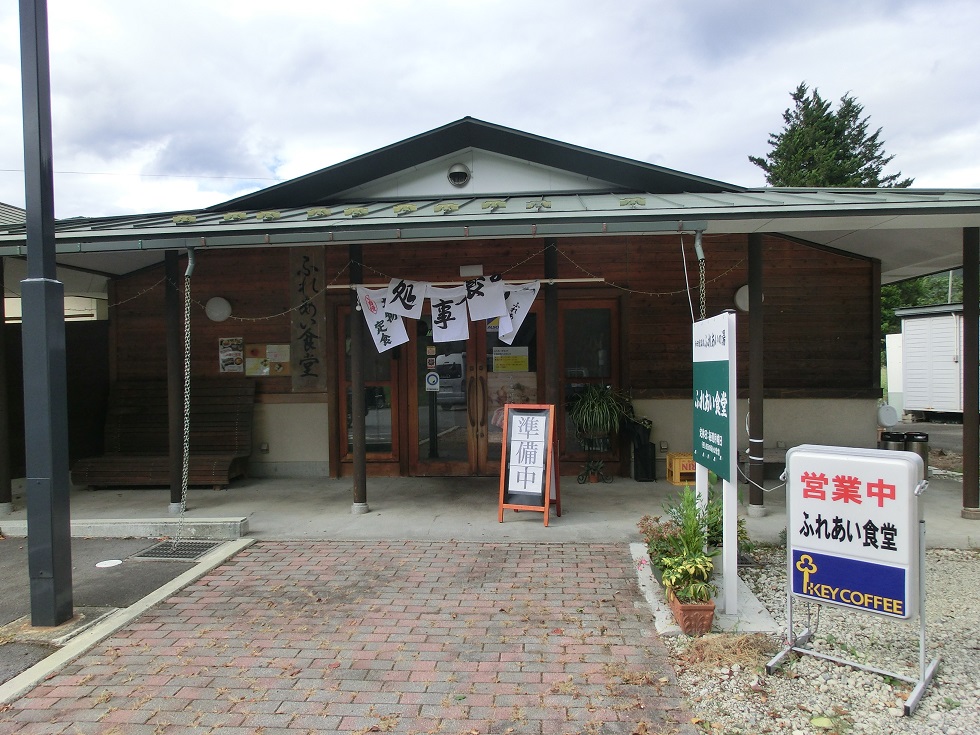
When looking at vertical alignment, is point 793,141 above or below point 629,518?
above

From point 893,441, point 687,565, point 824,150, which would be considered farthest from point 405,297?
point 824,150

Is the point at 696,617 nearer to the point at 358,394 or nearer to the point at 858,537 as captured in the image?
the point at 858,537

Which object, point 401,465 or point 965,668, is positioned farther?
point 401,465

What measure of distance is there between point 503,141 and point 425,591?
6495 millimetres

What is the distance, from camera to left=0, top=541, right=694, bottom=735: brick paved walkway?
10.8 ft

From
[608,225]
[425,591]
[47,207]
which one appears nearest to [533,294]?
[608,225]

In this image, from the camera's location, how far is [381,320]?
290 inches

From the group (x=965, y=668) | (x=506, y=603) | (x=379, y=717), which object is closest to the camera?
(x=379, y=717)

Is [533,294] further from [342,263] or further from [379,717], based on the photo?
[379,717]

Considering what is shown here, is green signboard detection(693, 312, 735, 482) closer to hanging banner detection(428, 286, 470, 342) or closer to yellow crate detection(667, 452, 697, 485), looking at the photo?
hanging banner detection(428, 286, 470, 342)

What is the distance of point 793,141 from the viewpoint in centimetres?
3775

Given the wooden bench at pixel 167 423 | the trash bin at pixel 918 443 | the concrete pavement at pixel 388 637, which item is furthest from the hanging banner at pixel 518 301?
the trash bin at pixel 918 443

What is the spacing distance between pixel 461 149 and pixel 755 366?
5.17 m

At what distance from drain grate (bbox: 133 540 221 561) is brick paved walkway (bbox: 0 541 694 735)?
0.62m
